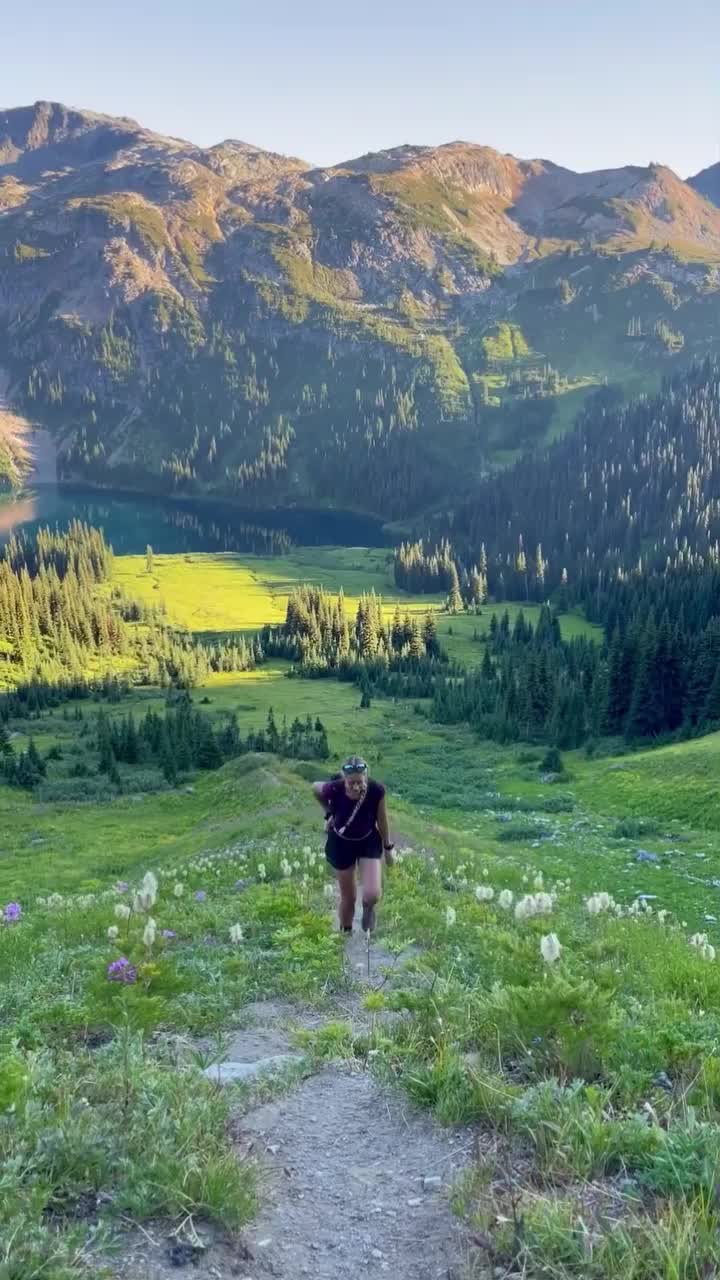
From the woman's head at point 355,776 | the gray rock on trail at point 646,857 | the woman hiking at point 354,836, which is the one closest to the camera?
the woman's head at point 355,776

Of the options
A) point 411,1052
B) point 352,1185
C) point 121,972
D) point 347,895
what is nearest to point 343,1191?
point 352,1185

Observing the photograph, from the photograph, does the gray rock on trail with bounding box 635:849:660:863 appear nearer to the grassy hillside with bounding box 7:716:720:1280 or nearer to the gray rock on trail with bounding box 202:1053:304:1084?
the grassy hillside with bounding box 7:716:720:1280

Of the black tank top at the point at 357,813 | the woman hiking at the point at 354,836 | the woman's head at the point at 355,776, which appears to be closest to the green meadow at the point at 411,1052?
the woman hiking at the point at 354,836

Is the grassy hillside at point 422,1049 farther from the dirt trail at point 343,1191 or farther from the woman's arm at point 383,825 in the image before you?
the woman's arm at point 383,825

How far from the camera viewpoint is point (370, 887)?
13.1 meters

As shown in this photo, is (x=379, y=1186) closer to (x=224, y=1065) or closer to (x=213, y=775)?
(x=224, y=1065)

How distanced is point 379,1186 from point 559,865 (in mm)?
22327

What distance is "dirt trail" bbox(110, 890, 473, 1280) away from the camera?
5445mm

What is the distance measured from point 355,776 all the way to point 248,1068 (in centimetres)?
539

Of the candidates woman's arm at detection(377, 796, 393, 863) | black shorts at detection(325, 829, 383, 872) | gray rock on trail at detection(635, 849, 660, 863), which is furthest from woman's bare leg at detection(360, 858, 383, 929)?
gray rock on trail at detection(635, 849, 660, 863)

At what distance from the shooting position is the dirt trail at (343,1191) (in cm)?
545

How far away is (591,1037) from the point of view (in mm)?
7418

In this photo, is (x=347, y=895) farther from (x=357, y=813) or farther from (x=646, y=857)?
(x=646, y=857)

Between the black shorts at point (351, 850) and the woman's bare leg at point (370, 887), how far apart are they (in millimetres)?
119
